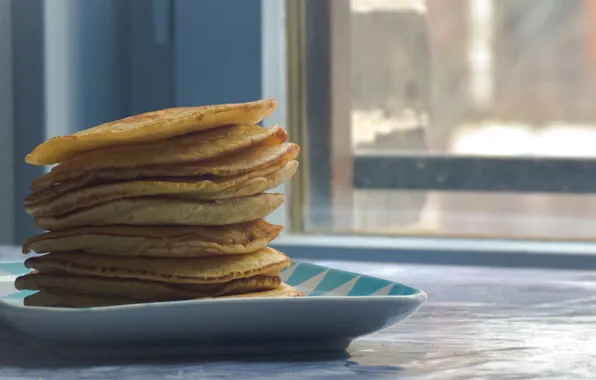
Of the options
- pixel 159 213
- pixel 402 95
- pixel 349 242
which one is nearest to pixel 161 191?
pixel 159 213

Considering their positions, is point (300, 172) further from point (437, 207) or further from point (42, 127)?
point (42, 127)

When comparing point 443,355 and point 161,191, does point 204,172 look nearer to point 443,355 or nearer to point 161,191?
point 161,191

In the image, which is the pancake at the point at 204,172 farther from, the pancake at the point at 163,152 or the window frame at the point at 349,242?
the window frame at the point at 349,242

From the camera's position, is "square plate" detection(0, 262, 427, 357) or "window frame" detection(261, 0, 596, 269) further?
"window frame" detection(261, 0, 596, 269)

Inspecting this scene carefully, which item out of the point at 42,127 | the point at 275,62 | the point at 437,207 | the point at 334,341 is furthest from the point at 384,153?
the point at 334,341

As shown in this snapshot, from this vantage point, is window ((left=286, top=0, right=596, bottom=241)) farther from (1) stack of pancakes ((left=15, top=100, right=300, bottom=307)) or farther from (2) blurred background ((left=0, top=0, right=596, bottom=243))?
(1) stack of pancakes ((left=15, top=100, right=300, bottom=307))

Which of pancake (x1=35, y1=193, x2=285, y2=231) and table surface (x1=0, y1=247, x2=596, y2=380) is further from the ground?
pancake (x1=35, y1=193, x2=285, y2=231)

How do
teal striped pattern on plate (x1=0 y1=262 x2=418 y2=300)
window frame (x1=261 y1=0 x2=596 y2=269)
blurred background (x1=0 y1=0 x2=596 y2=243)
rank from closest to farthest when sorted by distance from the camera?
teal striped pattern on plate (x1=0 y1=262 x2=418 y2=300)
window frame (x1=261 y1=0 x2=596 y2=269)
blurred background (x1=0 y1=0 x2=596 y2=243)

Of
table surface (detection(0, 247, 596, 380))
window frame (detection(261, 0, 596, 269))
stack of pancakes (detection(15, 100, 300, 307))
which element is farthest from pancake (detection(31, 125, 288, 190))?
window frame (detection(261, 0, 596, 269))

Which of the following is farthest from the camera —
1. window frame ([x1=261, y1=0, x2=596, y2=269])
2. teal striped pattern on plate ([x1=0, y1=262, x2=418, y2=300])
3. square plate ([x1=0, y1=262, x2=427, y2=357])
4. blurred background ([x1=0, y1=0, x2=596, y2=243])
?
blurred background ([x1=0, y1=0, x2=596, y2=243])
